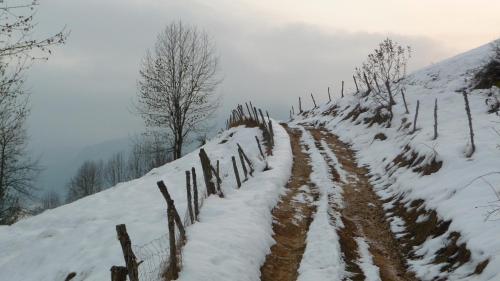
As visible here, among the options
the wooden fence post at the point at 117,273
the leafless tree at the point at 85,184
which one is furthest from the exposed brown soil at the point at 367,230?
the leafless tree at the point at 85,184

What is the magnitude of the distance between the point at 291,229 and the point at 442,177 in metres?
5.45

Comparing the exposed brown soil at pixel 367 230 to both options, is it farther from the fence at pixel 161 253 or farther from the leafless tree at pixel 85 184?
the leafless tree at pixel 85 184

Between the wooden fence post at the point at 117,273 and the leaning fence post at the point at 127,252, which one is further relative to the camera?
the leaning fence post at the point at 127,252

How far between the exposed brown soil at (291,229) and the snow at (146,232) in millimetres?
285

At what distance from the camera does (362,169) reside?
21188 mm

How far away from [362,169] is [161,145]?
67.0 feet

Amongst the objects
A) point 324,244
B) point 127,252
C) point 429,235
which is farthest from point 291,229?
point 127,252

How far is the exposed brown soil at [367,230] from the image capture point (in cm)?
1012

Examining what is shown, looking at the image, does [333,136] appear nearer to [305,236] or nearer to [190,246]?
[305,236]

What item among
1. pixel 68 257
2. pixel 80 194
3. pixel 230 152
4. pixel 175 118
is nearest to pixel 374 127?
pixel 230 152

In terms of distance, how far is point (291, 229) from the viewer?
43.2ft

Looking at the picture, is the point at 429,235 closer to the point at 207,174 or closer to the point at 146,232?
the point at 207,174

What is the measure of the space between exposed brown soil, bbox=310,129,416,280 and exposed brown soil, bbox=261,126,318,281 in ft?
3.83

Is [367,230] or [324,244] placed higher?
[324,244]
